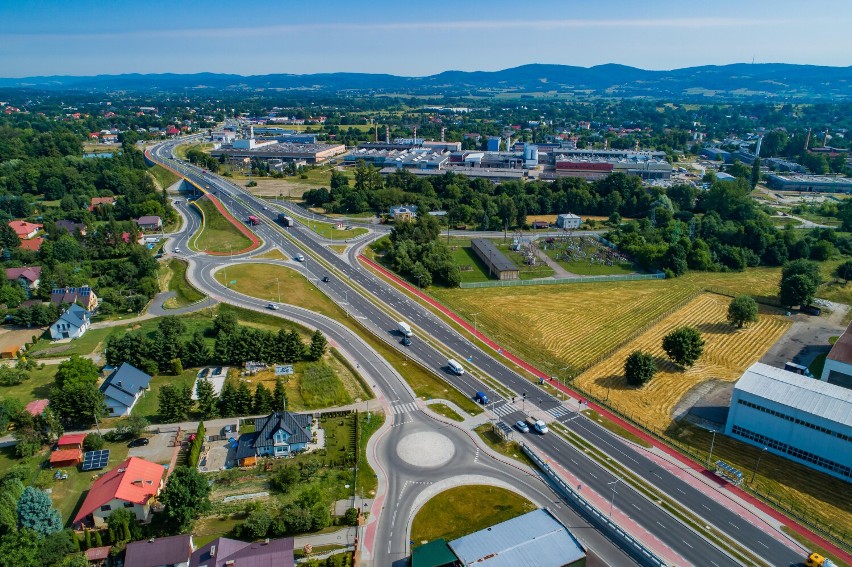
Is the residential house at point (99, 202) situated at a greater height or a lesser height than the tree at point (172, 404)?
greater

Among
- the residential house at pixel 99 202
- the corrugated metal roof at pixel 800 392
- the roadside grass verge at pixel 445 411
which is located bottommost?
the roadside grass verge at pixel 445 411

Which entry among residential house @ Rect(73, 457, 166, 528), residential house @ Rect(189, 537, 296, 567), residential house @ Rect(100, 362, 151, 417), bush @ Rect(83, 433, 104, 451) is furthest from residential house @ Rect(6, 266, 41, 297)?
residential house @ Rect(189, 537, 296, 567)

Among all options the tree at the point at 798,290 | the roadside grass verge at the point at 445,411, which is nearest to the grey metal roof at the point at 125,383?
the roadside grass verge at the point at 445,411

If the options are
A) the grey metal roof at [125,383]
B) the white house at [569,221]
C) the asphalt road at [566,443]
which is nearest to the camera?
the asphalt road at [566,443]

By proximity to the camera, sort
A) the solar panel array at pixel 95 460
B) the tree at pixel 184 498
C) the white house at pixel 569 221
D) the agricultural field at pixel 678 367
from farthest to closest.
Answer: the white house at pixel 569 221 → the agricultural field at pixel 678 367 → the solar panel array at pixel 95 460 → the tree at pixel 184 498

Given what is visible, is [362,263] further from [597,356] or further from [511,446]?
[511,446]

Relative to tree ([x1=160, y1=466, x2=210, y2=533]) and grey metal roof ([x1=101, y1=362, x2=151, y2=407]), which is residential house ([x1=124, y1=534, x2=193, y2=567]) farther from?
grey metal roof ([x1=101, y1=362, x2=151, y2=407])

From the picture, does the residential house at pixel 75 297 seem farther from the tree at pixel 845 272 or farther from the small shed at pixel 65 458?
the tree at pixel 845 272
